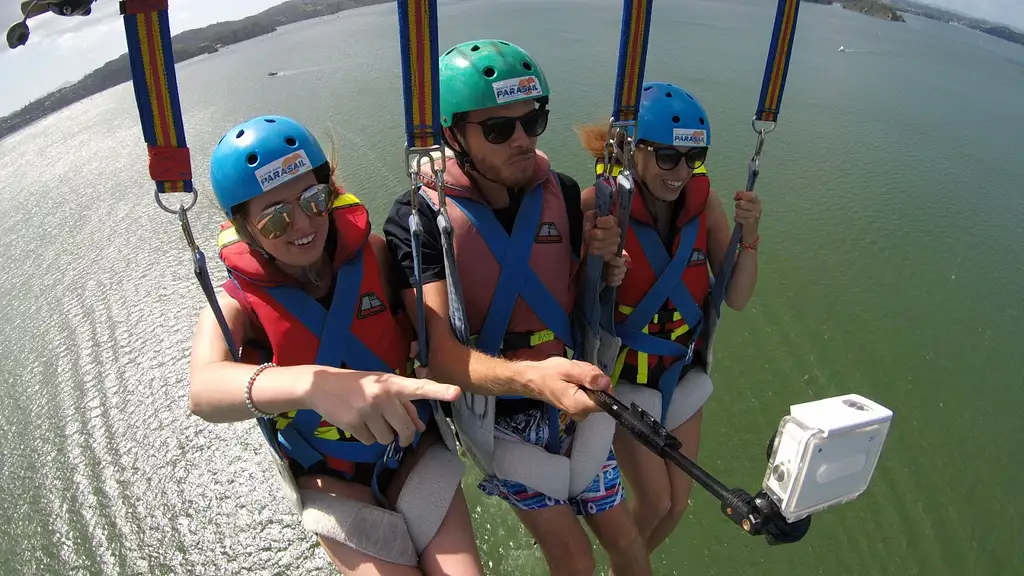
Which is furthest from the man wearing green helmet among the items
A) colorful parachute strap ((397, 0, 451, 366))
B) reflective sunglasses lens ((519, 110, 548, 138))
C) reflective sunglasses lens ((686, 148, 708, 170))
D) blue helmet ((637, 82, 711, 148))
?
reflective sunglasses lens ((686, 148, 708, 170))

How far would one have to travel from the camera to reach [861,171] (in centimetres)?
917

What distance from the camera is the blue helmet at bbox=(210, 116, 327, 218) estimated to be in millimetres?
1952

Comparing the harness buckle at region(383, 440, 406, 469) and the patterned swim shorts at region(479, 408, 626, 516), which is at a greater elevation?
the harness buckle at region(383, 440, 406, 469)

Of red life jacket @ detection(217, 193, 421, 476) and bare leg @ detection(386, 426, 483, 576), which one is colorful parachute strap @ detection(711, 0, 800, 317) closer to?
red life jacket @ detection(217, 193, 421, 476)

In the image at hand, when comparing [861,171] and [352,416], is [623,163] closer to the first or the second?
[352,416]

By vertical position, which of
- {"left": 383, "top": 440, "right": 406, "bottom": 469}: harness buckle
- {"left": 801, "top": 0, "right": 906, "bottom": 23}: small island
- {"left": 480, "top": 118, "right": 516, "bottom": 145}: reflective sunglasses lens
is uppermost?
{"left": 801, "top": 0, "right": 906, "bottom": 23}: small island

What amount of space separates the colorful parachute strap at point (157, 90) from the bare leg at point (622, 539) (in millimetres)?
2327

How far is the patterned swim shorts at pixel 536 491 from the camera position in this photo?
258 centimetres

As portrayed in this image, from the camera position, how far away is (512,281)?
2305 millimetres

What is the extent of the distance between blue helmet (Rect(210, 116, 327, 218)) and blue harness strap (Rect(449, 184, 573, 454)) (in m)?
0.65

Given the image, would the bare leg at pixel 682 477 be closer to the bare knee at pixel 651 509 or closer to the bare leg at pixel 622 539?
the bare knee at pixel 651 509

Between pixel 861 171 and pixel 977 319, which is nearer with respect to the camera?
pixel 977 319

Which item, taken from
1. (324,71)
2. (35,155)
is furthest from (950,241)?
(35,155)

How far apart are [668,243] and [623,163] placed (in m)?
0.84
